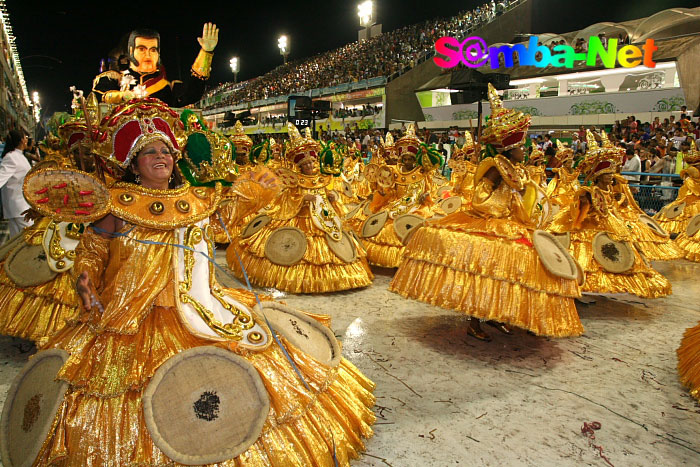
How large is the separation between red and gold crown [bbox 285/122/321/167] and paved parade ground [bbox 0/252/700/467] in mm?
1804

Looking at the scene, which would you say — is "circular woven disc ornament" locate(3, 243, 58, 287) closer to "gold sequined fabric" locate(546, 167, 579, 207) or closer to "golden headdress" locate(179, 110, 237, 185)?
"golden headdress" locate(179, 110, 237, 185)

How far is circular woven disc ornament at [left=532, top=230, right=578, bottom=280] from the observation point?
3.89 m

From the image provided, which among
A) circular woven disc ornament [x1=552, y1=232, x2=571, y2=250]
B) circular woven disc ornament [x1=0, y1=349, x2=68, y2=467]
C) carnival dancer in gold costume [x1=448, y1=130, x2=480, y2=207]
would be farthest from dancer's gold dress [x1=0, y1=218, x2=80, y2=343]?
circular woven disc ornament [x1=552, y1=232, x2=571, y2=250]

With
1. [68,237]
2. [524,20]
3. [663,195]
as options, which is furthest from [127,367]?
[524,20]

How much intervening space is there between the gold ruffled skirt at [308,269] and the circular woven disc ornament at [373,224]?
1.07 m

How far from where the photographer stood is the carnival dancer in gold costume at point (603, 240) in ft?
17.6

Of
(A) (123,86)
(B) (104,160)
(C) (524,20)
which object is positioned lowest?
(B) (104,160)

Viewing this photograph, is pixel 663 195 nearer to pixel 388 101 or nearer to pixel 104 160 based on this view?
pixel 104 160

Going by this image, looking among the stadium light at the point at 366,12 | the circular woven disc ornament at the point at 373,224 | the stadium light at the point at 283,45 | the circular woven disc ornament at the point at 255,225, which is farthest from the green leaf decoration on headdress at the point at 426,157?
the stadium light at the point at 283,45

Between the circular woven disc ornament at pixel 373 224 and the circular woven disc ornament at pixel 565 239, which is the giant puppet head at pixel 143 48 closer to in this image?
the circular woven disc ornament at pixel 373 224

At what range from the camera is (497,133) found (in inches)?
161

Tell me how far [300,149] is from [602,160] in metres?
3.52

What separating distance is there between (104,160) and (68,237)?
1.96 metres

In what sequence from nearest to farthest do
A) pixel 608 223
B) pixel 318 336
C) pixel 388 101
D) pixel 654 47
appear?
pixel 318 336 < pixel 608 223 < pixel 654 47 < pixel 388 101
